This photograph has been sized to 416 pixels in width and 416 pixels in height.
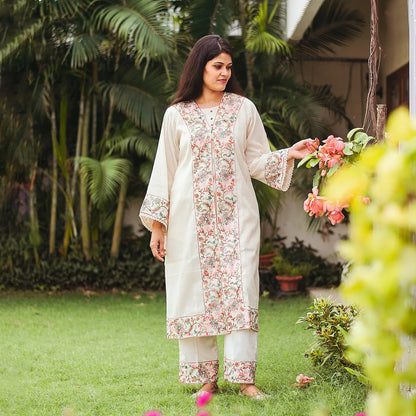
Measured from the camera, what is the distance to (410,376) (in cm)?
81

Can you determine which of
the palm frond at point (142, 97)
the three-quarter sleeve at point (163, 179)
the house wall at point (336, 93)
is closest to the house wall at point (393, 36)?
the house wall at point (336, 93)

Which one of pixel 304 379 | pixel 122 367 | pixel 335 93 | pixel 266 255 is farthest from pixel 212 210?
pixel 335 93

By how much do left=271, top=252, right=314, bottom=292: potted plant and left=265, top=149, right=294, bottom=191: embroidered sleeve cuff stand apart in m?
3.76

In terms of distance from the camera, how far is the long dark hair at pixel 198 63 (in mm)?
3045

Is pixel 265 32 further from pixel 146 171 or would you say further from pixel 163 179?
pixel 163 179

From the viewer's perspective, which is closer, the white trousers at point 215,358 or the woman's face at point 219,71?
the white trousers at point 215,358

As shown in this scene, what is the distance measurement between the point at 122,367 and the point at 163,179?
4.09 ft

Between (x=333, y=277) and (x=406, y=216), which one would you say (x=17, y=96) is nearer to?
(x=333, y=277)

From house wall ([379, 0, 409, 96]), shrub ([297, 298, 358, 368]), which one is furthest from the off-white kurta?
house wall ([379, 0, 409, 96])

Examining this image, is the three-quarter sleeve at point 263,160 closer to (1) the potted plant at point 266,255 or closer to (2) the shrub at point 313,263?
(1) the potted plant at point 266,255

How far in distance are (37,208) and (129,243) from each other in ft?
3.87

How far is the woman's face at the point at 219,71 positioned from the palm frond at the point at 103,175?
3.28 meters

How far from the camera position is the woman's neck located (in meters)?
3.13

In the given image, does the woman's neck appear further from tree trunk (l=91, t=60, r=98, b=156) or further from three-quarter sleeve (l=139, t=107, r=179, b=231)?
tree trunk (l=91, t=60, r=98, b=156)
